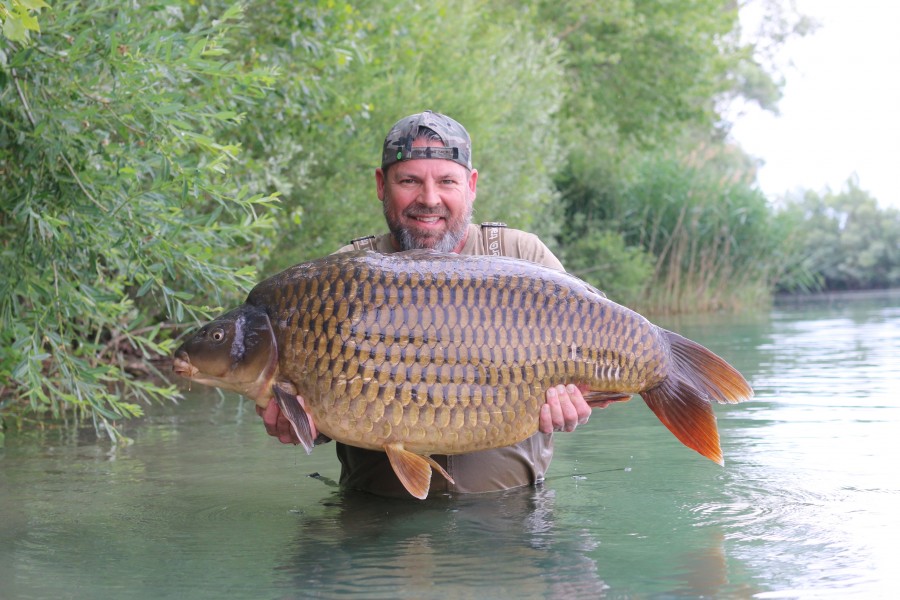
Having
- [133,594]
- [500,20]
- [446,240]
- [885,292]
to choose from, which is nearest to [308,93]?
[446,240]

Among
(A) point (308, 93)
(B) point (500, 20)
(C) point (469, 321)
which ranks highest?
(B) point (500, 20)

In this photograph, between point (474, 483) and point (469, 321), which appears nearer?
point (469, 321)

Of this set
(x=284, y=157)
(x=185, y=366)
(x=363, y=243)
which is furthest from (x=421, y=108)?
(x=185, y=366)

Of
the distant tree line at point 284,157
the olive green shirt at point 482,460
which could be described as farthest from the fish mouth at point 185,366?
the distant tree line at point 284,157

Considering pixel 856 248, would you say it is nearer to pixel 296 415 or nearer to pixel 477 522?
pixel 477 522

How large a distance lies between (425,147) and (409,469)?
1.34 metres

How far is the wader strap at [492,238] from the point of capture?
15.9ft

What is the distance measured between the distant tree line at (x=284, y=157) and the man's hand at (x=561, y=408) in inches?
81.3

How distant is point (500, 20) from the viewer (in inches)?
840

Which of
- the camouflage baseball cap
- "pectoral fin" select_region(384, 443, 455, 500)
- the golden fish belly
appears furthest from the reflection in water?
the camouflage baseball cap

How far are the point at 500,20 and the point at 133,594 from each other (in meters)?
18.8

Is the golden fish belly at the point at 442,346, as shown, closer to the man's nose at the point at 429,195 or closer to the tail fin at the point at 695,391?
the tail fin at the point at 695,391

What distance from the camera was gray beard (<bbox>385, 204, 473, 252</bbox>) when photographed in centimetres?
467

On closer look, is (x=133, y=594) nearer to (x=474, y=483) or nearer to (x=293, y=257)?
(x=474, y=483)
